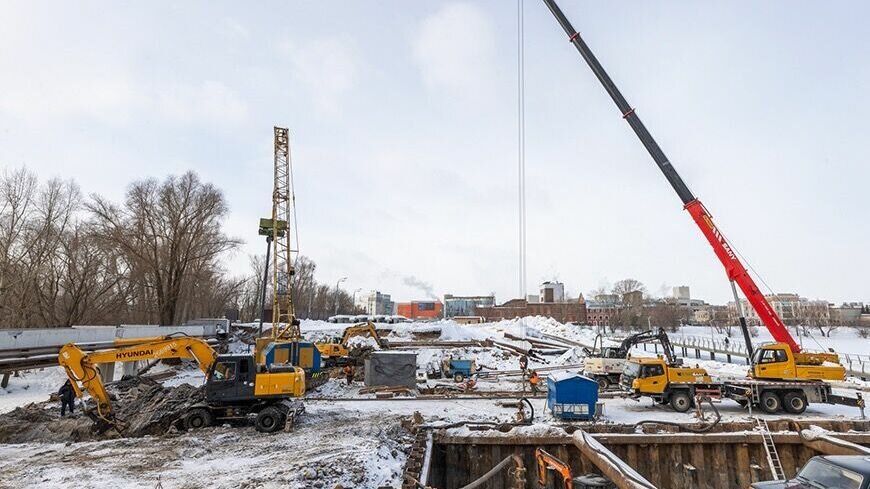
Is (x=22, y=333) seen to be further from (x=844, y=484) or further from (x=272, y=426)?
(x=844, y=484)

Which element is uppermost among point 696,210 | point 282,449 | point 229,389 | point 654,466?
point 696,210

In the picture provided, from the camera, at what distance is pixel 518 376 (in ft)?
95.3

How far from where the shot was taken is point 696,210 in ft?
65.3

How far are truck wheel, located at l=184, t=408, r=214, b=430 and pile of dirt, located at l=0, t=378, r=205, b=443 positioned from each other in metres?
0.41

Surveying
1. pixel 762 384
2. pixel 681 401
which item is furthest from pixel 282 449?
pixel 762 384

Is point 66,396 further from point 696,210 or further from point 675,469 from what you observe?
point 696,210

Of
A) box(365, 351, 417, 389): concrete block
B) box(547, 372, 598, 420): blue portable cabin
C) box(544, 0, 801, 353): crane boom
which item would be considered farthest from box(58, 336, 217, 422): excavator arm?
box(544, 0, 801, 353): crane boom

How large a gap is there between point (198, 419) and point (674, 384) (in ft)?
58.1

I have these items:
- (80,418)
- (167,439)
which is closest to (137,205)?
(80,418)

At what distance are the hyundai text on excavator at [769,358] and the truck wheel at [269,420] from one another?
1762 cm

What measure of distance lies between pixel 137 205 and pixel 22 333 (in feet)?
77.6

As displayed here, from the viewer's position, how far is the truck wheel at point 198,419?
Result: 14328 mm

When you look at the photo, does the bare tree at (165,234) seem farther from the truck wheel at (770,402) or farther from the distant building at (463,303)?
the distant building at (463,303)

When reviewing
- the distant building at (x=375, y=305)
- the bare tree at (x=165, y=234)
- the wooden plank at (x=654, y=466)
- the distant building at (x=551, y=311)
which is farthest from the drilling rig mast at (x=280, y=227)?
the distant building at (x=375, y=305)
